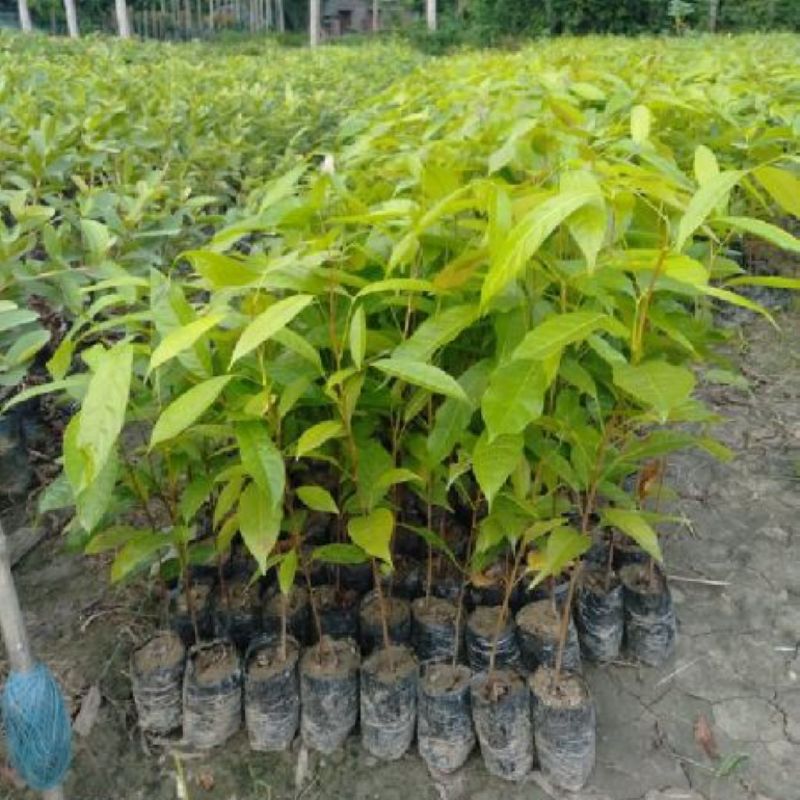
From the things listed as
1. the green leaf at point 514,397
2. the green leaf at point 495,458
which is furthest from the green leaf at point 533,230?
the green leaf at point 495,458

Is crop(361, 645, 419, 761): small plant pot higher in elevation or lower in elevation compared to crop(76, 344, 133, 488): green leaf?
lower

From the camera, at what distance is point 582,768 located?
183 cm

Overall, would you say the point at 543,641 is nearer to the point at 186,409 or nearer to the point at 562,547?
the point at 562,547

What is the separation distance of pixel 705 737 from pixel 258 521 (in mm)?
1179

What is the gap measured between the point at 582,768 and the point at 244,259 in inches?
49.3

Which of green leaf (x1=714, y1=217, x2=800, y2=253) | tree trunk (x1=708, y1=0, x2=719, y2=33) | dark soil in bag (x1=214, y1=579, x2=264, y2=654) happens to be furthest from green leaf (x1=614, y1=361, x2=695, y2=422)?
tree trunk (x1=708, y1=0, x2=719, y2=33)

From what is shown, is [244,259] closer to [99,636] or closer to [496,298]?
[496,298]

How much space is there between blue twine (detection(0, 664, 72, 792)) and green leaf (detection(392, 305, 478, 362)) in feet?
2.88

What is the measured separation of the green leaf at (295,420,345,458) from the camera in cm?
143

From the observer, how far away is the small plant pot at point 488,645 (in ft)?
6.46

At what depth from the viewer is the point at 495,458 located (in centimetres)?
148

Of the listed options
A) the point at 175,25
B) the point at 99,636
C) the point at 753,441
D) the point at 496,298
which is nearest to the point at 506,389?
the point at 496,298

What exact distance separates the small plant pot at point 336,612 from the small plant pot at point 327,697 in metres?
0.09

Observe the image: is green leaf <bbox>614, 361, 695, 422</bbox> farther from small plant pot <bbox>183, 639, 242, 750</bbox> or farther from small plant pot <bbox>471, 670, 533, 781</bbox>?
small plant pot <bbox>183, 639, 242, 750</bbox>
